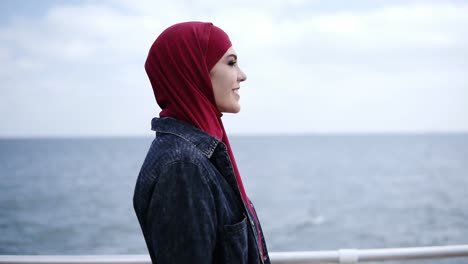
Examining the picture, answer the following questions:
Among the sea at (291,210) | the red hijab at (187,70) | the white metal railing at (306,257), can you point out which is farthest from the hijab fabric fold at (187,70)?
the sea at (291,210)

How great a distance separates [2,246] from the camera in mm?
21734

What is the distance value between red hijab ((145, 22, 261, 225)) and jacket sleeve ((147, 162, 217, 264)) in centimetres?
24

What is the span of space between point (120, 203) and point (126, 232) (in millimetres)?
10340

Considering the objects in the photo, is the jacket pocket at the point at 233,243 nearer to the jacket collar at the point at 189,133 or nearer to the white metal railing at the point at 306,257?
the jacket collar at the point at 189,133

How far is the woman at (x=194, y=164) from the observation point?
3.80ft

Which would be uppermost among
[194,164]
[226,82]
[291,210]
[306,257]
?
[226,82]

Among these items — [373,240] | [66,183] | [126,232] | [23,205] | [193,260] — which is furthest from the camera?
[66,183]

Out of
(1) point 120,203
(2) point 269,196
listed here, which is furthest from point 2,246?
(2) point 269,196

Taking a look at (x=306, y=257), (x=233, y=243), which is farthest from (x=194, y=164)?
(x=306, y=257)

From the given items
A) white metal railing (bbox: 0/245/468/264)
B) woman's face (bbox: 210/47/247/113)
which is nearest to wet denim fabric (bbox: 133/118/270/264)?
woman's face (bbox: 210/47/247/113)

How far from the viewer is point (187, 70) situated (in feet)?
4.49

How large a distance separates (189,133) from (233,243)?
36cm

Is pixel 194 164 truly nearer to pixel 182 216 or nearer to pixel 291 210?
pixel 182 216

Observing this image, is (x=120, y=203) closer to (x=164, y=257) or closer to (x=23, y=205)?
(x=23, y=205)
